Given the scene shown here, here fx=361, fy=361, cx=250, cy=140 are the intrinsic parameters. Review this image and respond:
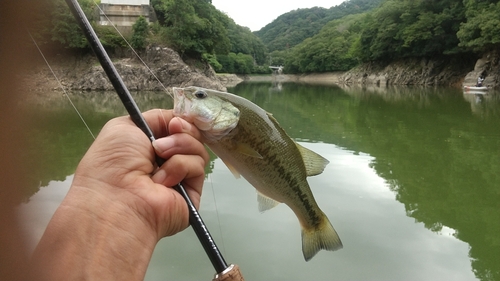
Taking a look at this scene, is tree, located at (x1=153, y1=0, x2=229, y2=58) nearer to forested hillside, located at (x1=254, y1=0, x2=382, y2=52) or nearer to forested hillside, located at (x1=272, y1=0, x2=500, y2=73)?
forested hillside, located at (x1=272, y1=0, x2=500, y2=73)

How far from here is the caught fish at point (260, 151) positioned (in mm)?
1898

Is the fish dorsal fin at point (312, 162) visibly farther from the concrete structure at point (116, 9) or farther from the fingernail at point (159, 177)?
the concrete structure at point (116, 9)

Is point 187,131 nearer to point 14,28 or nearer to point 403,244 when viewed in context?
point 14,28

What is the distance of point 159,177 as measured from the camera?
174 cm

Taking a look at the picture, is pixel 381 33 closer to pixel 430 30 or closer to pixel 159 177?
pixel 430 30

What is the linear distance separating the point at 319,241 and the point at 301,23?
17077 centimetres

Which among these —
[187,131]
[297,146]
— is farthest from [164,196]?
[297,146]

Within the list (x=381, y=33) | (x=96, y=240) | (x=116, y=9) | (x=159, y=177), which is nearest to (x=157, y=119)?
(x=159, y=177)

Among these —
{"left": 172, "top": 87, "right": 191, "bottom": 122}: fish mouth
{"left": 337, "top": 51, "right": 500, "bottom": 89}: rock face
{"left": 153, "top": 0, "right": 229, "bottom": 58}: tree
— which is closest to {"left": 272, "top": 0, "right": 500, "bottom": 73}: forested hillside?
{"left": 337, "top": 51, "right": 500, "bottom": 89}: rock face

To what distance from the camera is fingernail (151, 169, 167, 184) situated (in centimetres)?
173

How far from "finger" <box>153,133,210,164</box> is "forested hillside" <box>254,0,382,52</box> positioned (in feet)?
497

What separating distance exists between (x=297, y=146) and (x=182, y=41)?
40152 millimetres

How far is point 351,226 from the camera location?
216 inches

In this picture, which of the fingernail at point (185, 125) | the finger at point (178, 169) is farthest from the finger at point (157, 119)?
the finger at point (178, 169)
